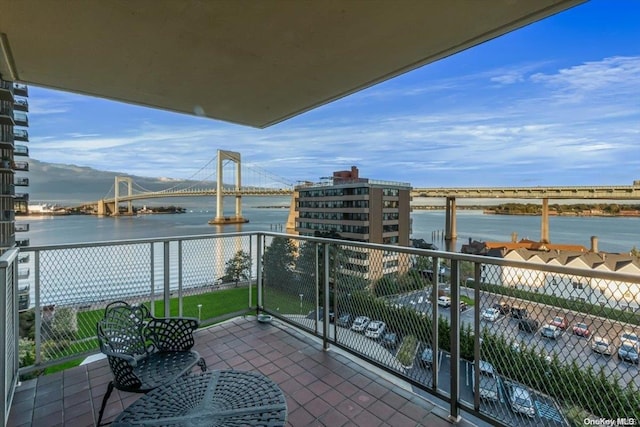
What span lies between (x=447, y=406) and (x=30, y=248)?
121 inches

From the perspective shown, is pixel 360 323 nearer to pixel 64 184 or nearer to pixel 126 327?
pixel 126 327

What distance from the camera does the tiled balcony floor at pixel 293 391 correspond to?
175 centimetres

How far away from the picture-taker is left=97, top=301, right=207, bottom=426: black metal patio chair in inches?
64.9

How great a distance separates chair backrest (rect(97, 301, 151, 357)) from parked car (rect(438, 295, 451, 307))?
5.95 ft

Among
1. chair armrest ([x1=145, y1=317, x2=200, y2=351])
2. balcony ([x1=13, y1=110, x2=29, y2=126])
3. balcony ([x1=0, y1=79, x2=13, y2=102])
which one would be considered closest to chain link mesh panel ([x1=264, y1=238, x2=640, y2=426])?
chair armrest ([x1=145, y1=317, x2=200, y2=351])

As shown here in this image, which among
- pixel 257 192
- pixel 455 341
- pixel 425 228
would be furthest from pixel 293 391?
pixel 425 228

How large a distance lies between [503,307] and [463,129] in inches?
1010

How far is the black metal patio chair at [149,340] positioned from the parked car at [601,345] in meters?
1.93

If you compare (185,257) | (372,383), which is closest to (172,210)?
(185,257)

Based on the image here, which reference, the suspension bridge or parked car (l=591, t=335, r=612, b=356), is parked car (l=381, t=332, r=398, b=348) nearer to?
parked car (l=591, t=335, r=612, b=356)

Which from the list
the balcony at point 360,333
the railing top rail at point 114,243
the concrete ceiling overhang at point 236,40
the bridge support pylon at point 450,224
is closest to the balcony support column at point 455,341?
the balcony at point 360,333

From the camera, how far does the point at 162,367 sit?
1679 millimetres

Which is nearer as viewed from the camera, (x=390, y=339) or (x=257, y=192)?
(x=390, y=339)

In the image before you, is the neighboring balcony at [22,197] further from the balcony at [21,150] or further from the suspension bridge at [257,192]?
the suspension bridge at [257,192]
